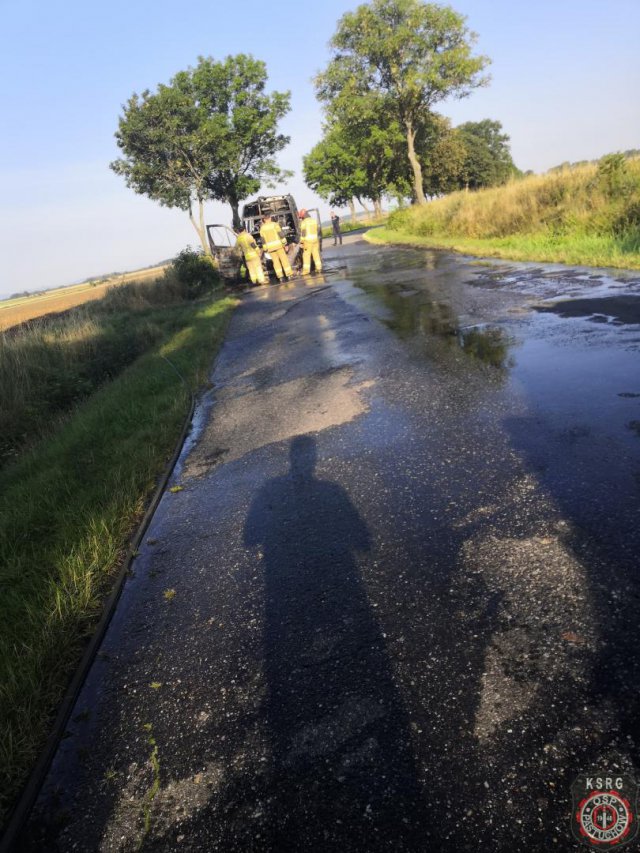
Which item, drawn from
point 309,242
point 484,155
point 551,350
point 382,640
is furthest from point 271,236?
point 484,155

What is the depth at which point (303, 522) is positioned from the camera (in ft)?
12.4

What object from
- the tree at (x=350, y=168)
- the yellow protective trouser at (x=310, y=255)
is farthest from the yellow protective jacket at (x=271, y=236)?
the tree at (x=350, y=168)

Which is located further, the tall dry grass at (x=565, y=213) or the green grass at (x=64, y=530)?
the tall dry grass at (x=565, y=213)

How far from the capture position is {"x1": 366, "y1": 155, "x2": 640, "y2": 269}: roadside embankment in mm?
11805

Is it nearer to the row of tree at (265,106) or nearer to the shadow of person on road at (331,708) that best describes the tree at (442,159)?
the row of tree at (265,106)

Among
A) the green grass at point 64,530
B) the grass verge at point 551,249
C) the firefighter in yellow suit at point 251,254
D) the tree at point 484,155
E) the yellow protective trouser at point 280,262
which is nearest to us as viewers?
the green grass at point 64,530

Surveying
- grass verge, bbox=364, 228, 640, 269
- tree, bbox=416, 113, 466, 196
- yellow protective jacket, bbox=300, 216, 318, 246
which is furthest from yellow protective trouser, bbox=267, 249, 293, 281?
tree, bbox=416, 113, 466, 196

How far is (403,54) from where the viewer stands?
33.0 meters

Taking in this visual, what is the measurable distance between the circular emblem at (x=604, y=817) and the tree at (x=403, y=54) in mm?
39465

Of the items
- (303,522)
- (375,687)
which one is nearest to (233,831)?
(375,687)

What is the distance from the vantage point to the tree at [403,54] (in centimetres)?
3206

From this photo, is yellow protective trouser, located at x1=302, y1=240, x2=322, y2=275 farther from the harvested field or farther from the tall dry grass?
the harvested field

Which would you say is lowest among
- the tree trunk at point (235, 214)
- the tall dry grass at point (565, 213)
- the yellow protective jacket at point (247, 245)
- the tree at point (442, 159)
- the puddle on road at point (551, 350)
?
the puddle on road at point (551, 350)

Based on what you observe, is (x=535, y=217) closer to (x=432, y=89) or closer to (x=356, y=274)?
(x=356, y=274)
